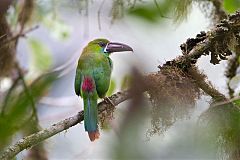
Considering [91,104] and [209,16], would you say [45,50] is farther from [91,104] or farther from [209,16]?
[91,104]

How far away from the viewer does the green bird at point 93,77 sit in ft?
6.47

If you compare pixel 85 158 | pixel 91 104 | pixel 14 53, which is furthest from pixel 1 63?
pixel 91 104

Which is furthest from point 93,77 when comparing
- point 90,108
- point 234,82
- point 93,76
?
point 234,82

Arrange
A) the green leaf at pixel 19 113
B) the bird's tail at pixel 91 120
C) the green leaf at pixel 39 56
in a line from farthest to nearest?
the green leaf at pixel 39 56 < the bird's tail at pixel 91 120 < the green leaf at pixel 19 113

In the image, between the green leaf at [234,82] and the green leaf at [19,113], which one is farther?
the green leaf at [234,82]

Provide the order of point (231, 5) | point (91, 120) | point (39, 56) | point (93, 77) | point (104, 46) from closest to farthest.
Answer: point (91, 120) < point (93, 77) < point (104, 46) < point (231, 5) < point (39, 56)

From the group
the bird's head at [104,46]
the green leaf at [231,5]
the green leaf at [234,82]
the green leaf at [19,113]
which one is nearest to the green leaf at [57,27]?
the bird's head at [104,46]

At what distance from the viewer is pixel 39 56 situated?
3.81m

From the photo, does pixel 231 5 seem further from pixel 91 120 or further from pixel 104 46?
pixel 91 120

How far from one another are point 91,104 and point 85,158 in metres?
1.21

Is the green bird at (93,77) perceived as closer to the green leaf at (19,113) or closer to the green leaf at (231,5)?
the green leaf at (231,5)

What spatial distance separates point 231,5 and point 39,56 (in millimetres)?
1626

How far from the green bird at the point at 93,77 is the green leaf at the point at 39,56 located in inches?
54.1

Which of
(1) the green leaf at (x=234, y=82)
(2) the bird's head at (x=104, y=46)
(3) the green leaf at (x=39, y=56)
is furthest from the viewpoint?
(3) the green leaf at (x=39, y=56)
